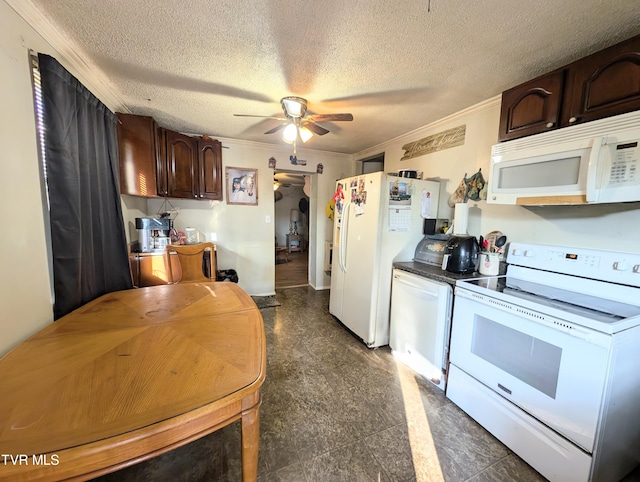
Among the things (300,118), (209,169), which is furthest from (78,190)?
(209,169)

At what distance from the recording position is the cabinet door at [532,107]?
154 centimetres

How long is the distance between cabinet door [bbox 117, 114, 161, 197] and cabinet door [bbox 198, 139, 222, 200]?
1.95 ft

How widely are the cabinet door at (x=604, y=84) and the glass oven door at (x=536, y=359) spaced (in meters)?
1.16

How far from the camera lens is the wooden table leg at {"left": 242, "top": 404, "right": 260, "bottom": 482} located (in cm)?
82

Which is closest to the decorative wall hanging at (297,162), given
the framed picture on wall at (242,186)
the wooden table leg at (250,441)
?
the framed picture on wall at (242,186)

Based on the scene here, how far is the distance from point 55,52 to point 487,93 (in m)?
2.98

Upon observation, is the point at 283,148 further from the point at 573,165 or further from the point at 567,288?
the point at 567,288

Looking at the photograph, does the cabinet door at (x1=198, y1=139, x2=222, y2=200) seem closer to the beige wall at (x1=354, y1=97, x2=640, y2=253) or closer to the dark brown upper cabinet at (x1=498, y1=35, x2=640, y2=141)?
the beige wall at (x1=354, y1=97, x2=640, y2=253)

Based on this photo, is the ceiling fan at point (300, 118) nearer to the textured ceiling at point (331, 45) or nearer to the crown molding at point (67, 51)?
the textured ceiling at point (331, 45)

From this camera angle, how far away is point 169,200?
332 cm

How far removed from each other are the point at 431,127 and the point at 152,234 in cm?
330

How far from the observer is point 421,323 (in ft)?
6.75

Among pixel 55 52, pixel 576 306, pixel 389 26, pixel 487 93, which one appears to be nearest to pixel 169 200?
pixel 55 52

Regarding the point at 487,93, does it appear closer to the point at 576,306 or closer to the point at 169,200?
the point at 576,306
